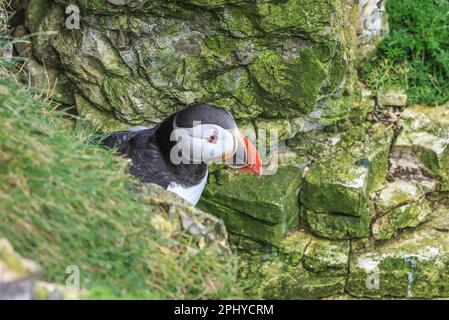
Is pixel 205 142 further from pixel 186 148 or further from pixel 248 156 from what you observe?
pixel 248 156

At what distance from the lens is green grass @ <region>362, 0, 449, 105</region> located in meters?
6.68

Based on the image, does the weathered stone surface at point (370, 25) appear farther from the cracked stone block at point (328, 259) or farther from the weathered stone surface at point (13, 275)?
the weathered stone surface at point (13, 275)

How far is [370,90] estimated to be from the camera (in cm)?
668

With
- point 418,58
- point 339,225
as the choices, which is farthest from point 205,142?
point 418,58

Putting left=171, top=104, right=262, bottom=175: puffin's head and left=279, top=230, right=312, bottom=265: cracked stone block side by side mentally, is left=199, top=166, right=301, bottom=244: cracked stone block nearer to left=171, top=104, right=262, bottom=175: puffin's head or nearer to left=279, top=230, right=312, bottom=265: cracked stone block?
left=279, top=230, right=312, bottom=265: cracked stone block

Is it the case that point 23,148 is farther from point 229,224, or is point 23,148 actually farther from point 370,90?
point 370,90

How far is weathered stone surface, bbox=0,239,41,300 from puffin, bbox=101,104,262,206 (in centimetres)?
161

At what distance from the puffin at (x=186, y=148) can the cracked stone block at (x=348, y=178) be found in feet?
4.62

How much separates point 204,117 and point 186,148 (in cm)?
23

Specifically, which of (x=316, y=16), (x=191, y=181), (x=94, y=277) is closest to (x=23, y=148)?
(x=94, y=277)

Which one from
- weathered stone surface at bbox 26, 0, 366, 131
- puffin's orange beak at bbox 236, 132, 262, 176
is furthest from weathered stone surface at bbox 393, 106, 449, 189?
puffin's orange beak at bbox 236, 132, 262, 176

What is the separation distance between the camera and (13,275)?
120 inches

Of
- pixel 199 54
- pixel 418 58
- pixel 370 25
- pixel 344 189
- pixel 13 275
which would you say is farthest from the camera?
pixel 418 58

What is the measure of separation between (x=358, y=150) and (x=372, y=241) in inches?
27.1
